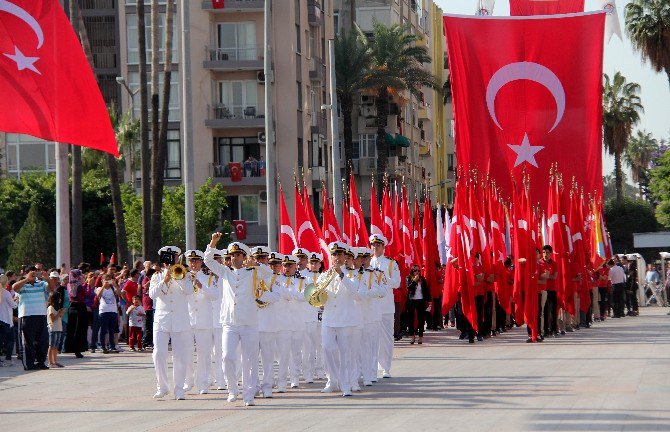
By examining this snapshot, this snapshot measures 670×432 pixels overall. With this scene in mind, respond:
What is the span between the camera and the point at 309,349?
20203 mm

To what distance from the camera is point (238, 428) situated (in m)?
14.3

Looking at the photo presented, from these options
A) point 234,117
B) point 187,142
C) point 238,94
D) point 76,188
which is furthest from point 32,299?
point 238,94

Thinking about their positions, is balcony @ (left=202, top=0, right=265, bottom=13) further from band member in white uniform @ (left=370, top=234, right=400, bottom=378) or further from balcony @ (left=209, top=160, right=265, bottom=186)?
band member in white uniform @ (left=370, top=234, right=400, bottom=378)

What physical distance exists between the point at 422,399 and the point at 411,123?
69521 millimetres

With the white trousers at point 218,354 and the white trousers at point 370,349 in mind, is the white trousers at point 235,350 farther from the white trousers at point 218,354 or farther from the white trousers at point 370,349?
A: the white trousers at point 370,349

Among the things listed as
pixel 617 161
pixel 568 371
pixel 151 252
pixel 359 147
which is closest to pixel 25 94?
pixel 568 371

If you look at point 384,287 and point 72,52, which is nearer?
point 384,287

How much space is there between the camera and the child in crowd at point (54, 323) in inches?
995

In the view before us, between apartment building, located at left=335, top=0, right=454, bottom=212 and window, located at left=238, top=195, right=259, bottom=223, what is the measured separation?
322 inches

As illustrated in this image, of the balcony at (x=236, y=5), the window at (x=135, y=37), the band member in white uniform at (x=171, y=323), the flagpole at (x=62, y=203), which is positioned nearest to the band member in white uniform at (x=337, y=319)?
the band member in white uniform at (x=171, y=323)

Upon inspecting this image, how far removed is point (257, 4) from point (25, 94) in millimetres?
40923

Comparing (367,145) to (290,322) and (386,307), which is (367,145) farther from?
(290,322)

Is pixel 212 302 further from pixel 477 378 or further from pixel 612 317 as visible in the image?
pixel 612 317

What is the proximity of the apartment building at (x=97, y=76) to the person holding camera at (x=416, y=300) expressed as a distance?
38.4 meters
